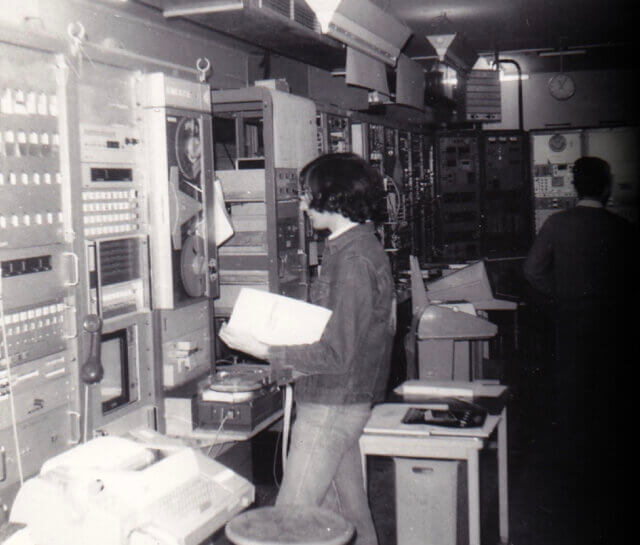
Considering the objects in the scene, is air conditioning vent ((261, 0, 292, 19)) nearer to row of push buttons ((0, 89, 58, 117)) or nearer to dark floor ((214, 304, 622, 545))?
row of push buttons ((0, 89, 58, 117))

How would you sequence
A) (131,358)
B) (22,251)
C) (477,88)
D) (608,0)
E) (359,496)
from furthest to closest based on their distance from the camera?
(477,88) → (608,0) → (131,358) → (359,496) → (22,251)

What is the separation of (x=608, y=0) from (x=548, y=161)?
3033 mm

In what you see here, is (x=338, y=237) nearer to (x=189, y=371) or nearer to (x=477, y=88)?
(x=189, y=371)

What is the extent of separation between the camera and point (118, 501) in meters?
2.15

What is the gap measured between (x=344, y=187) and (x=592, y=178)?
1.79m

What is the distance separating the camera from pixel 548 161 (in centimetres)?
924

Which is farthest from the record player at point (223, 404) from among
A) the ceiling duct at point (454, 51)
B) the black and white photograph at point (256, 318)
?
the ceiling duct at point (454, 51)

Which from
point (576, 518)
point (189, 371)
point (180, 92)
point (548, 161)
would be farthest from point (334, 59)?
point (548, 161)

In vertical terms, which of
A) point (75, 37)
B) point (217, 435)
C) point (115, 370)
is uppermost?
point (75, 37)

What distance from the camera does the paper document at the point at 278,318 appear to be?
8.32ft

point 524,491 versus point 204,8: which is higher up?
point 204,8

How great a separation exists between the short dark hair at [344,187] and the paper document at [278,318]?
34 cm

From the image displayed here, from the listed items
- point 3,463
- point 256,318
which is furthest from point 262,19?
point 3,463

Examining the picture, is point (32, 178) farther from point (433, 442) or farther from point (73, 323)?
point (433, 442)
